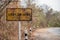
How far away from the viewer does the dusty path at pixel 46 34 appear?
4.15 meters

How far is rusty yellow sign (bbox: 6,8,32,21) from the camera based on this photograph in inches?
160

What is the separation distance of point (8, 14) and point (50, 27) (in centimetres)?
102

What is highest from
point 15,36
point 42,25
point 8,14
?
point 8,14

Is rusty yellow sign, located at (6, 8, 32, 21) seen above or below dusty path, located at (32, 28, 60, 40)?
above

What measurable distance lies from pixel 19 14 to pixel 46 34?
2.58 feet

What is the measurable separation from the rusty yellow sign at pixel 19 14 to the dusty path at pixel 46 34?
1.22 feet

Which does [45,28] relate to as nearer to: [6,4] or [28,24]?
[28,24]

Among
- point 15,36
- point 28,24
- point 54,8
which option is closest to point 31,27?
point 28,24

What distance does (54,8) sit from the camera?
419 centimetres

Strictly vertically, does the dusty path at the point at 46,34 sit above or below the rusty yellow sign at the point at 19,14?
below

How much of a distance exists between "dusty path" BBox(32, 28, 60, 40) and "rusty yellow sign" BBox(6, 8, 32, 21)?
37cm

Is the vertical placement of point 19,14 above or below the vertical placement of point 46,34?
above

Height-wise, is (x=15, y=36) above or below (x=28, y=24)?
below

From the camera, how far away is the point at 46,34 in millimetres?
4180
